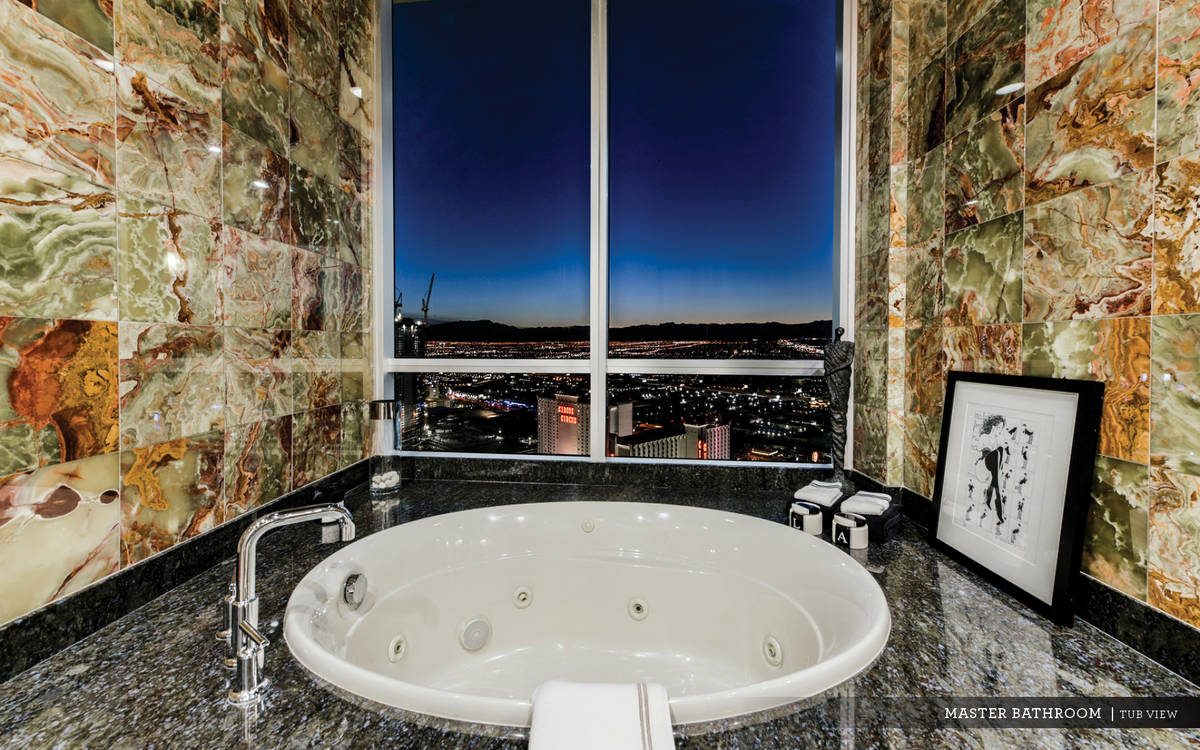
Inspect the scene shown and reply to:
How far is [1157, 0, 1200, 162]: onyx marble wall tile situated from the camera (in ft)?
2.78

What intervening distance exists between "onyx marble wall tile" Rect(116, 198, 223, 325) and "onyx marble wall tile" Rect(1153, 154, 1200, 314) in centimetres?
210

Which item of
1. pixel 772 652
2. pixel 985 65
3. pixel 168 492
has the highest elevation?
pixel 985 65

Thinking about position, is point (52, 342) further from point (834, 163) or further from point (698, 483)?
point (834, 163)

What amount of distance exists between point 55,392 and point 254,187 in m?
0.80

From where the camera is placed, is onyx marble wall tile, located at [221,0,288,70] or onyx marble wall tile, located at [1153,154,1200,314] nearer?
onyx marble wall tile, located at [1153,154,1200,314]

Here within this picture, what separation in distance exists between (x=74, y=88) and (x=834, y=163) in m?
Answer: 2.39

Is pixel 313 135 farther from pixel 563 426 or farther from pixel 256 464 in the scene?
pixel 563 426

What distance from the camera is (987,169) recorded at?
1.32 m

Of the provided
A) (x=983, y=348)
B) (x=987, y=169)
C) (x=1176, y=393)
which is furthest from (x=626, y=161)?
(x=1176, y=393)

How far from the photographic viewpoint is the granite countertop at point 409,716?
733 millimetres

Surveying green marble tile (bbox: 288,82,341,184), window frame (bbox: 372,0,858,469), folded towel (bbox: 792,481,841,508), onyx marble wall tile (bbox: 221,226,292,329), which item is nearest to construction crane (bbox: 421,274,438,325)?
window frame (bbox: 372,0,858,469)

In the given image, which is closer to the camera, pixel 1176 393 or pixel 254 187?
pixel 1176 393

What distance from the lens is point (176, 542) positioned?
1253 mm

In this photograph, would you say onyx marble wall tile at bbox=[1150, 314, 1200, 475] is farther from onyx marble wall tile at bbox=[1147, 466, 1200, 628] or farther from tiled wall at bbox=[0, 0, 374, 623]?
tiled wall at bbox=[0, 0, 374, 623]
